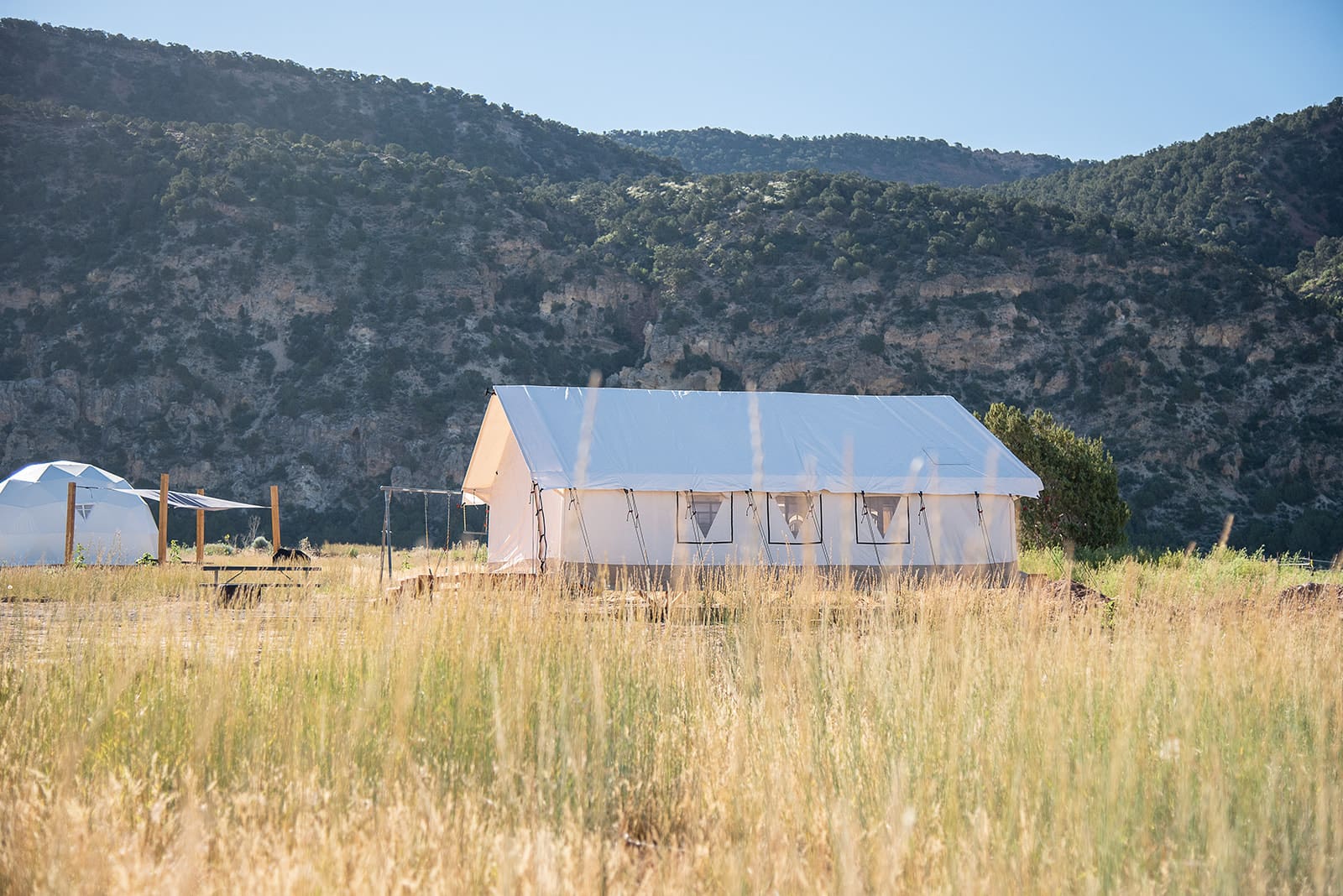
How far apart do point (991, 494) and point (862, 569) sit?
2.37 meters

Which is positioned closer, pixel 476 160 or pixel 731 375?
pixel 731 375

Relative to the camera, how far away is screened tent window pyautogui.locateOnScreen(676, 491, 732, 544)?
17203mm

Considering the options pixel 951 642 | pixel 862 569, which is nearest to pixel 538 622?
pixel 951 642

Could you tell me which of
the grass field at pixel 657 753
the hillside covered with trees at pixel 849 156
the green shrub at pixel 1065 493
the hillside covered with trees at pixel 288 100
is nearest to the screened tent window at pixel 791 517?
the green shrub at pixel 1065 493

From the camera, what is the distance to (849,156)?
241ft

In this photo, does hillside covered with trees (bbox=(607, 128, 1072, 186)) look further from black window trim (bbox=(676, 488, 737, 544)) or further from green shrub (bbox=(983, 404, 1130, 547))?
black window trim (bbox=(676, 488, 737, 544))

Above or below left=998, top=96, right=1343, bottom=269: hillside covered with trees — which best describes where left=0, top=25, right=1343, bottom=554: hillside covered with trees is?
below

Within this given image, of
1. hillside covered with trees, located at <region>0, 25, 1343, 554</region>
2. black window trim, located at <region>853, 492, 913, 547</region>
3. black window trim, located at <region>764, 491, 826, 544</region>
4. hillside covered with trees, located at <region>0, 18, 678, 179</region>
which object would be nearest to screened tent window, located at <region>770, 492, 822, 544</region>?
black window trim, located at <region>764, 491, 826, 544</region>

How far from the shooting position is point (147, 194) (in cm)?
4388

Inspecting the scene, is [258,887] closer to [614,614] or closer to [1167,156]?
[614,614]

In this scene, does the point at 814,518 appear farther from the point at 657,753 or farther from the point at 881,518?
the point at 657,753

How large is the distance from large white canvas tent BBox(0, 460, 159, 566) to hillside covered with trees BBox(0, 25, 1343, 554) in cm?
1010

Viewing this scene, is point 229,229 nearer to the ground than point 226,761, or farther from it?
farther from it

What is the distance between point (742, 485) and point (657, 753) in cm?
1305
